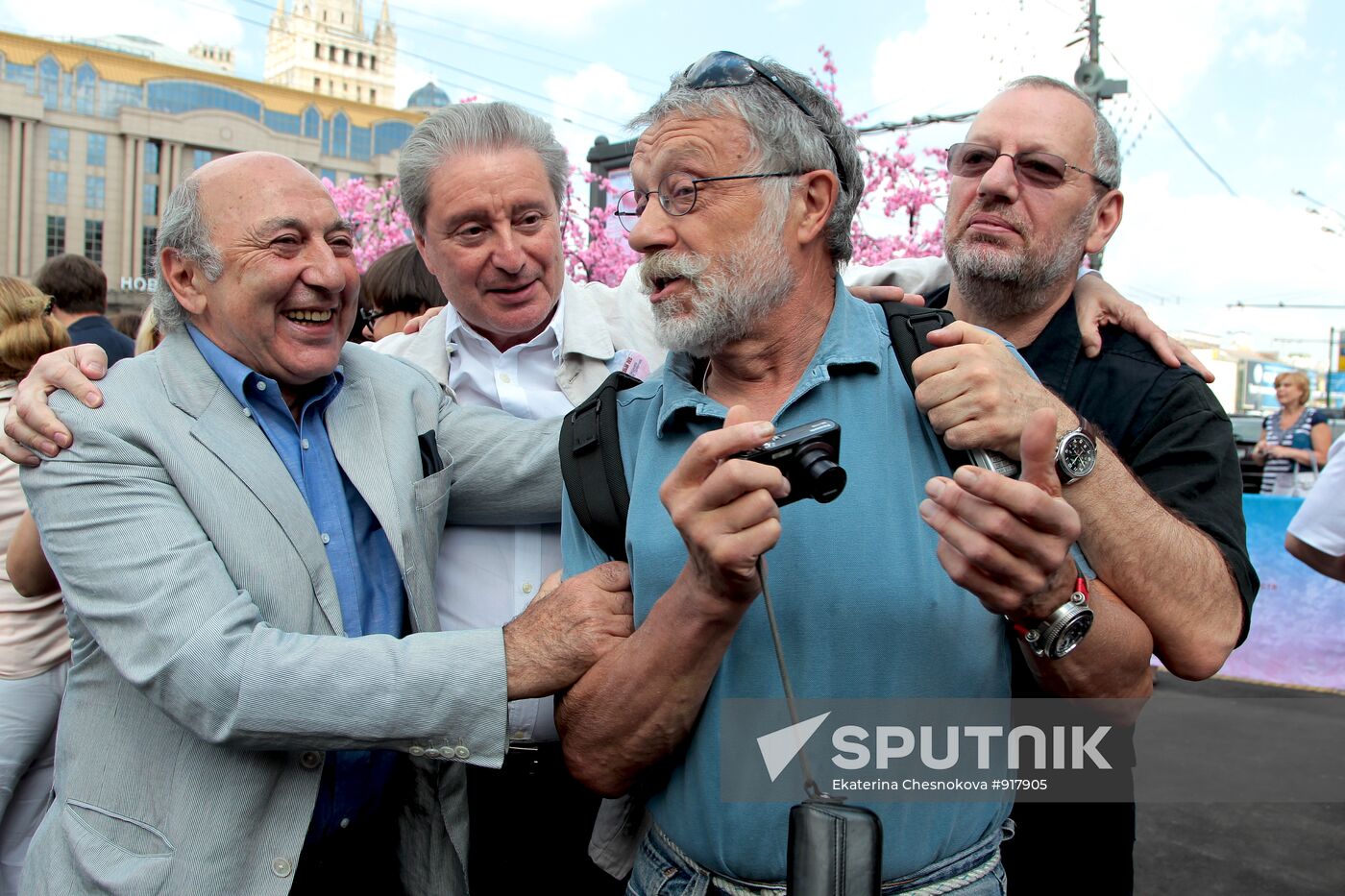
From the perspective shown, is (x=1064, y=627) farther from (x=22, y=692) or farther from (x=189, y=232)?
(x=22, y=692)

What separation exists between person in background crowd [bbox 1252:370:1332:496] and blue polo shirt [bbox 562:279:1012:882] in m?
11.1

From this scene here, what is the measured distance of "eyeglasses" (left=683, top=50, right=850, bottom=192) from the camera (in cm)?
200

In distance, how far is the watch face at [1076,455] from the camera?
66.4 inches

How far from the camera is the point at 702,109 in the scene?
2020 mm

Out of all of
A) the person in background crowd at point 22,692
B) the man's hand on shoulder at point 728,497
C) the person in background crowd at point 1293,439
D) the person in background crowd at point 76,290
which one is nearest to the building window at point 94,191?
the person in background crowd at point 76,290

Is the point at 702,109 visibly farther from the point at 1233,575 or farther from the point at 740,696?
the point at 1233,575

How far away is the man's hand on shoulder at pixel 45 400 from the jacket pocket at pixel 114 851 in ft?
2.18

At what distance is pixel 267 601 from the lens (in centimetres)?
195

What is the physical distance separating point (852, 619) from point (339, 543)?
42.0 inches

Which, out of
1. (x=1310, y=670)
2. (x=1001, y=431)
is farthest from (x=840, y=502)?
(x=1310, y=670)

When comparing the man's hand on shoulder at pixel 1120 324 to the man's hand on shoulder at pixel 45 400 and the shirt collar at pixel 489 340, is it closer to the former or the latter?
the shirt collar at pixel 489 340

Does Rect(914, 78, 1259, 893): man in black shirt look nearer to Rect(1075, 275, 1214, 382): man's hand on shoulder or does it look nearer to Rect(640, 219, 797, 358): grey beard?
Rect(1075, 275, 1214, 382): man's hand on shoulder

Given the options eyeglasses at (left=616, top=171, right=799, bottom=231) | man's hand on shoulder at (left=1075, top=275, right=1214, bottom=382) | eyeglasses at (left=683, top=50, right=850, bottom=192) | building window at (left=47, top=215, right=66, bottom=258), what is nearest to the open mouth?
eyeglasses at (left=616, top=171, right=799, bottom=231)

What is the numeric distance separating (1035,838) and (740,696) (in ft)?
3.12
